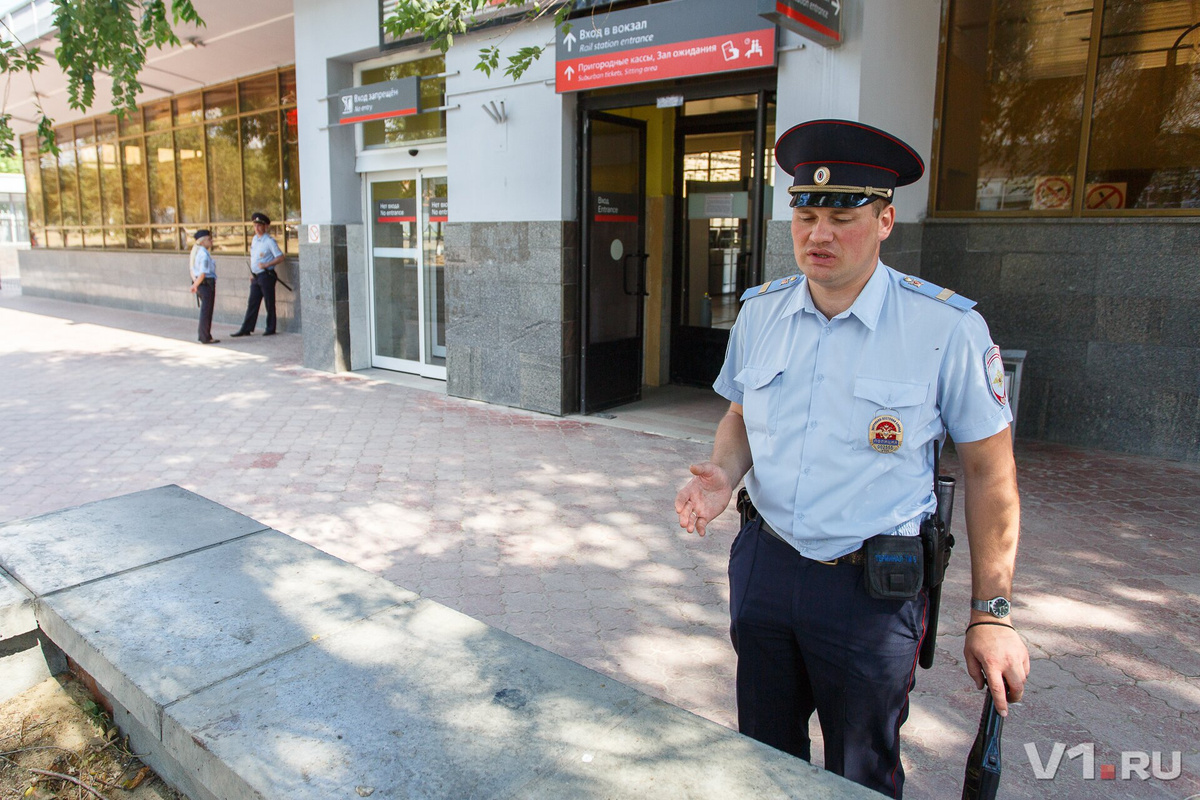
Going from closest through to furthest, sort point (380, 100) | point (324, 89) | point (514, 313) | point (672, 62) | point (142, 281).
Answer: point (672, 62)
point (514, 313)
point (380, 100)
point (324, 89)
point (142, 281)

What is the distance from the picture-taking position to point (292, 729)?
190 cm

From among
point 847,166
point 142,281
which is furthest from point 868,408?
point 142,281

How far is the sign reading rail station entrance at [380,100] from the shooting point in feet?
27.7

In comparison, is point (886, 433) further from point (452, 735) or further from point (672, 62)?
point (672, 62)

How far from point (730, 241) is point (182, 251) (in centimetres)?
1295

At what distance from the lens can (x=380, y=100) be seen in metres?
8.76

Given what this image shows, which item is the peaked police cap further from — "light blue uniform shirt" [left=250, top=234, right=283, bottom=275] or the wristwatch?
"light blue uniform shirt" [left=250, top=234, right=283, bottom=275]

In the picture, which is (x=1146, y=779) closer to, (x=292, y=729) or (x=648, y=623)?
(x=648, y=623)

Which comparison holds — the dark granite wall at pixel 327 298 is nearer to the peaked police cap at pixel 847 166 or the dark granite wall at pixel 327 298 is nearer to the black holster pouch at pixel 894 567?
the peaked police cap at pixel 847 166

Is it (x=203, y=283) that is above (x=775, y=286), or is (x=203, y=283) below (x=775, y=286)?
below

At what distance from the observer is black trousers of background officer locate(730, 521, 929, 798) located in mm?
1925

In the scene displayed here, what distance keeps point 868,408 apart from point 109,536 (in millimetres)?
2725

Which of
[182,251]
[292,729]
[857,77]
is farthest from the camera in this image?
[182,251]

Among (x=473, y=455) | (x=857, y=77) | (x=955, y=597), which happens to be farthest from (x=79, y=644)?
(x=857, y=77)
